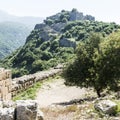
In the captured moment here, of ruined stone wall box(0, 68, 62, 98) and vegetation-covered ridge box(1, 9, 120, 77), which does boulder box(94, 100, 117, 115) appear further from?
vegetation-covered ridge box(1, 9, 120, 77)

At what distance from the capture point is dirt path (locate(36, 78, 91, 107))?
94.9 feet

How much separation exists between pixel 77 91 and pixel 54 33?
546 ft

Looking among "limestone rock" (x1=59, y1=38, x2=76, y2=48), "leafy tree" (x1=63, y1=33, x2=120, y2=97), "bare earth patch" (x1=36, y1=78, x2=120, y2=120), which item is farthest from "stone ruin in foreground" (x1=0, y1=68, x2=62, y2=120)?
"limestone rock" (x1=59, y1=38, x2=76, y2=48)

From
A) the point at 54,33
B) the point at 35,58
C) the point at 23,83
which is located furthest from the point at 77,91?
the point at 54,33

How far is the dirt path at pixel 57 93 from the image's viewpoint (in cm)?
2892

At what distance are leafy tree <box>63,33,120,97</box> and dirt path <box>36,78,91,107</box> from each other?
71.9 inches

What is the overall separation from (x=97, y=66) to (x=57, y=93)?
6.41 m

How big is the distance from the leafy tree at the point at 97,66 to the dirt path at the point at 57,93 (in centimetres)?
183

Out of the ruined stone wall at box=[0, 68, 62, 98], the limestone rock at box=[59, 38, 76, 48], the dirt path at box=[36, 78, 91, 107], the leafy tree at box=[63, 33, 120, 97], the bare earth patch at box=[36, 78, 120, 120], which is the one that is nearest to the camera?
the bare earth patch at box=[36, 78, 120, 120]

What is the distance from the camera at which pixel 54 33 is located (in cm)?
19788

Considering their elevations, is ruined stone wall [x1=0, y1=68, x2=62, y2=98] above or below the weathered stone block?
below

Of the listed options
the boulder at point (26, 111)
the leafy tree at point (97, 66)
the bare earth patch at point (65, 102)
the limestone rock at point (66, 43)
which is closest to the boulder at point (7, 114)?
the boulder at point (26, 111)

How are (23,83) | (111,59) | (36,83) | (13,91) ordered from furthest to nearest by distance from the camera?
(36,83) → (23,83) → (13,91) → (111,59)

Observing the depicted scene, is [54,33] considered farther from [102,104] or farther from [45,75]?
[102,104]
